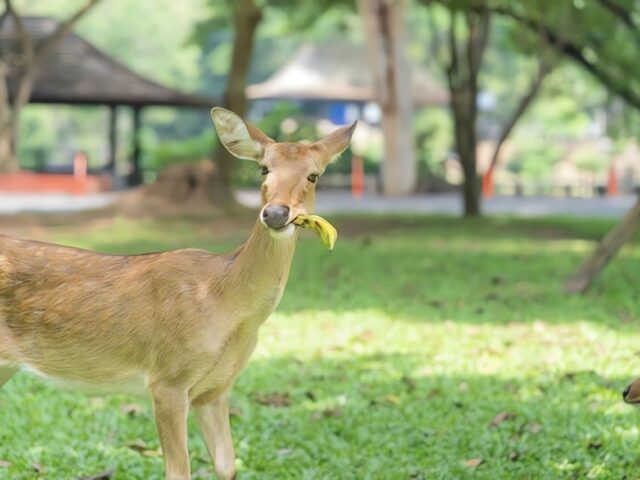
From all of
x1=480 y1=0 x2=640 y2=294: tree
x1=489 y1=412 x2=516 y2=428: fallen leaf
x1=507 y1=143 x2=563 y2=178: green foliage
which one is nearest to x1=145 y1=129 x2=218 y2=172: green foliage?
x1=507 y1=143 x2=563 y2=178: green foliage

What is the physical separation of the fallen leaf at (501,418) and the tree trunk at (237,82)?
1464cm

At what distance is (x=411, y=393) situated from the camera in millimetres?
8070

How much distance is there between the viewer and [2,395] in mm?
7824

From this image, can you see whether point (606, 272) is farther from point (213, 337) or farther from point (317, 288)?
point (213, 337)

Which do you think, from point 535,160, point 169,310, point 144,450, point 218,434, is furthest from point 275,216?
point 535,160

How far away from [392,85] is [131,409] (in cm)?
2225

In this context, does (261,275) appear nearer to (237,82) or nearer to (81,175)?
(237,82)

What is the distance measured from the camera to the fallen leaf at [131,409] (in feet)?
24.4

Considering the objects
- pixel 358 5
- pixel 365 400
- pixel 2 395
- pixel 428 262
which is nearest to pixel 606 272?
pixel 428 262

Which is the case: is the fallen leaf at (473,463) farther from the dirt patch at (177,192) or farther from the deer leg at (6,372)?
the dirt patch at (177,192)

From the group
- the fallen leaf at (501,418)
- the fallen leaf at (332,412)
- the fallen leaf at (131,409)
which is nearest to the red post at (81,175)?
the fallen leaf at (131,409)

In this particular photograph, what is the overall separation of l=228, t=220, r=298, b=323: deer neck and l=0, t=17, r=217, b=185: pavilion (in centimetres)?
2647

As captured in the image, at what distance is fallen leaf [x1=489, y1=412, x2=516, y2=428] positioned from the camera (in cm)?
716

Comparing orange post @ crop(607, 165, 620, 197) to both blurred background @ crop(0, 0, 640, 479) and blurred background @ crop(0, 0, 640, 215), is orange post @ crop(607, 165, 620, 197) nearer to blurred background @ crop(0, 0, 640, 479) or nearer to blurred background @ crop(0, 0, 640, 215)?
blurred background @ crop(0, 0, 640, 215)
